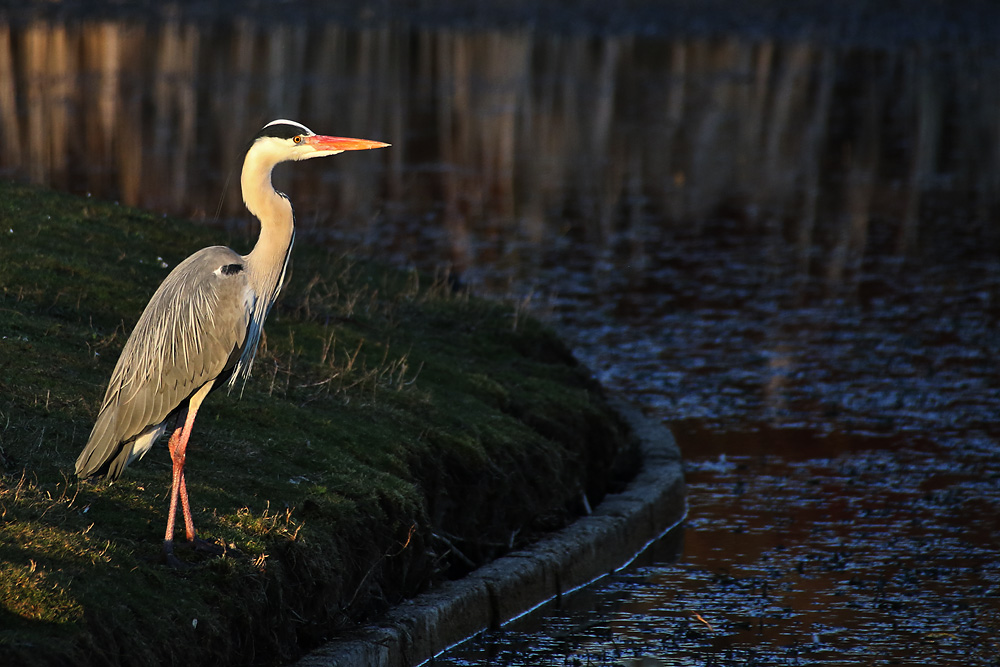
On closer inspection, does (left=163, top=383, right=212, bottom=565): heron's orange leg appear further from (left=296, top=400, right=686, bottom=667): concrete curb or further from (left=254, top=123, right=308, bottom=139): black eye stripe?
(left=254, top=123, right=308, bottom=139): black eye stripe

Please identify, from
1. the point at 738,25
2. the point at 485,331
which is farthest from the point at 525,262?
the point at 738,25

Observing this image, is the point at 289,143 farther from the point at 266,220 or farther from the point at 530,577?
the point at 530,577

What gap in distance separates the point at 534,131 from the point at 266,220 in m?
24.3

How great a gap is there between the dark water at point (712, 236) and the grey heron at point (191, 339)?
3.10 ft

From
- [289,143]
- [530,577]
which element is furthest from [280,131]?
[530,577]

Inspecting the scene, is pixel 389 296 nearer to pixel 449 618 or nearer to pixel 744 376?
pixel 744 376

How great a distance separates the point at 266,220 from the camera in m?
7.10

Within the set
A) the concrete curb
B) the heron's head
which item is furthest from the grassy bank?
the heron's head

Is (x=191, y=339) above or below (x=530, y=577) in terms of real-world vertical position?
above

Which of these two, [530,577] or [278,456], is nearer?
[278,456]

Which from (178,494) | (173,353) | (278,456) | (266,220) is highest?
(266,220)

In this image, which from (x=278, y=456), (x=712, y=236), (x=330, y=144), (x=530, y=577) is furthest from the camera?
(x=712, y=236)

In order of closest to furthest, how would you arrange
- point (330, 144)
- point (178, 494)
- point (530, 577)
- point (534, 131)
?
1. point (178, 494)
2. point (330, 144)
3. point (530, 577)
4. point (534, 131)

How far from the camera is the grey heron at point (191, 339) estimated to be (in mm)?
6691
